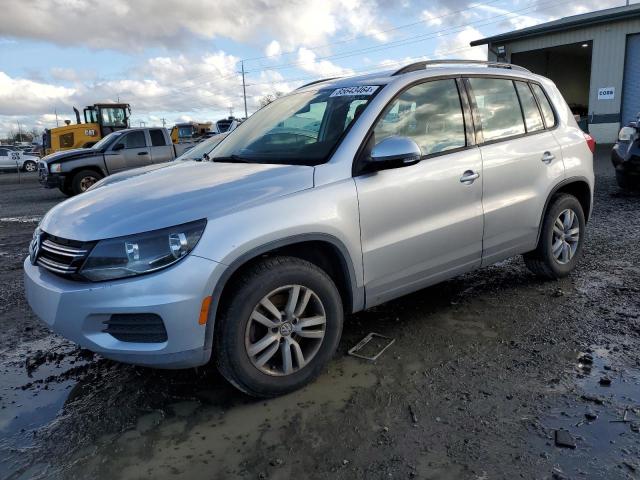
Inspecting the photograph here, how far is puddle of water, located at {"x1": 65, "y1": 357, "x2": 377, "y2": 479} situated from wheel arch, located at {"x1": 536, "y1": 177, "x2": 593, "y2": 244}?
7.29 ft

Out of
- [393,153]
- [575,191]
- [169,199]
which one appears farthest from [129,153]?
[393,153]

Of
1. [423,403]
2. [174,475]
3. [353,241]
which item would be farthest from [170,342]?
[423,403]

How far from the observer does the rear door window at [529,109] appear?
4.27 metres

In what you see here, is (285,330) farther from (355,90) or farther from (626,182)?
(626,182)

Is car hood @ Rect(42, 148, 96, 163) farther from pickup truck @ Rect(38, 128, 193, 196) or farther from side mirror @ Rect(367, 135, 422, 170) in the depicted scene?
side mirror @ Rect(367, 135, 422, 170)

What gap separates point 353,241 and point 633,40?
913 inches

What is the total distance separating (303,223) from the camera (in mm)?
2850

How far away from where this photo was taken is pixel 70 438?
105 inches

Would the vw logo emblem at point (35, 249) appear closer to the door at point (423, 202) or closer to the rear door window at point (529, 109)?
the door at point (423, 202)

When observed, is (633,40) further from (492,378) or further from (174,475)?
(174,475)

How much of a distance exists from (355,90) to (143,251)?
1.86m

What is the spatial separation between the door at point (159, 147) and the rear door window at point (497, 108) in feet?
38.7

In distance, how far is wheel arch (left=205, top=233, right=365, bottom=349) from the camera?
2641 millimetres

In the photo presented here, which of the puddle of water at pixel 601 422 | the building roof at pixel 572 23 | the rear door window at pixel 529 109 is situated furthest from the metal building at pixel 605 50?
the puddle of water at pixel 601 422
